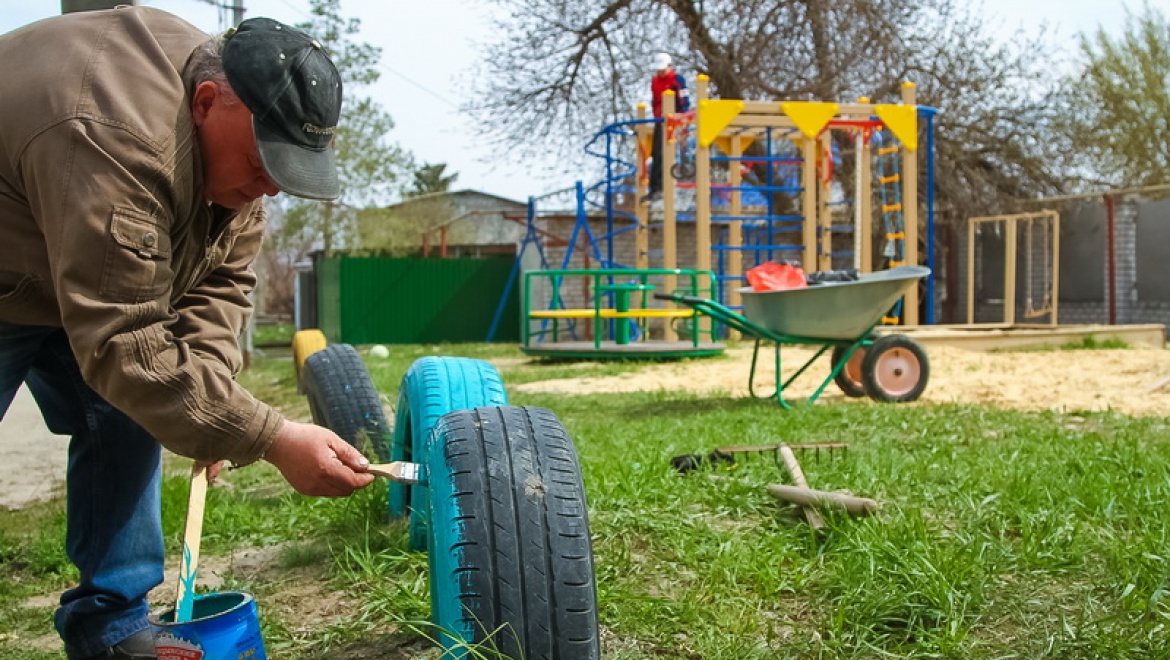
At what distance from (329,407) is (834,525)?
1545 millimetres

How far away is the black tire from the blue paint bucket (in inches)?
48.7

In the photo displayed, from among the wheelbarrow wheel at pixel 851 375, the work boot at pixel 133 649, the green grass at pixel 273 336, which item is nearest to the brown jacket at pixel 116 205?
the work boot at pixel 133 649

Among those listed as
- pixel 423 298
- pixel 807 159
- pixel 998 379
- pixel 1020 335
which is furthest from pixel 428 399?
pixel 423 298

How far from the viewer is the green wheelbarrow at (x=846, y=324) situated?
6.00m

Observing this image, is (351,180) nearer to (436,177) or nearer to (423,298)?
(423,298)

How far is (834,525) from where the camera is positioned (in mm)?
2695

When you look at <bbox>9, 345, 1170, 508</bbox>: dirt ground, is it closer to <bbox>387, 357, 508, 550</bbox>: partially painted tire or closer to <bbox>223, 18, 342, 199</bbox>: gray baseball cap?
<bbox>387, 357, 508, 550</bbox>: partially painted tire

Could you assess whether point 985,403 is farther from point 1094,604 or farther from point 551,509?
point 551,509

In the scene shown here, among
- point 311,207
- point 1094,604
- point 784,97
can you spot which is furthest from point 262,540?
point 311,207

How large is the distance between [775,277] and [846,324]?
0.55 metres

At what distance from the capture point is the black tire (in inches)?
122

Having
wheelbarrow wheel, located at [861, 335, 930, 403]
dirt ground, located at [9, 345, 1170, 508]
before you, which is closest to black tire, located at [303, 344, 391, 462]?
dirt ground, located at [9, 345, 1170, 508]

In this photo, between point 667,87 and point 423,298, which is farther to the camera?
point 423,298

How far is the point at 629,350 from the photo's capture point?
1020 cm
